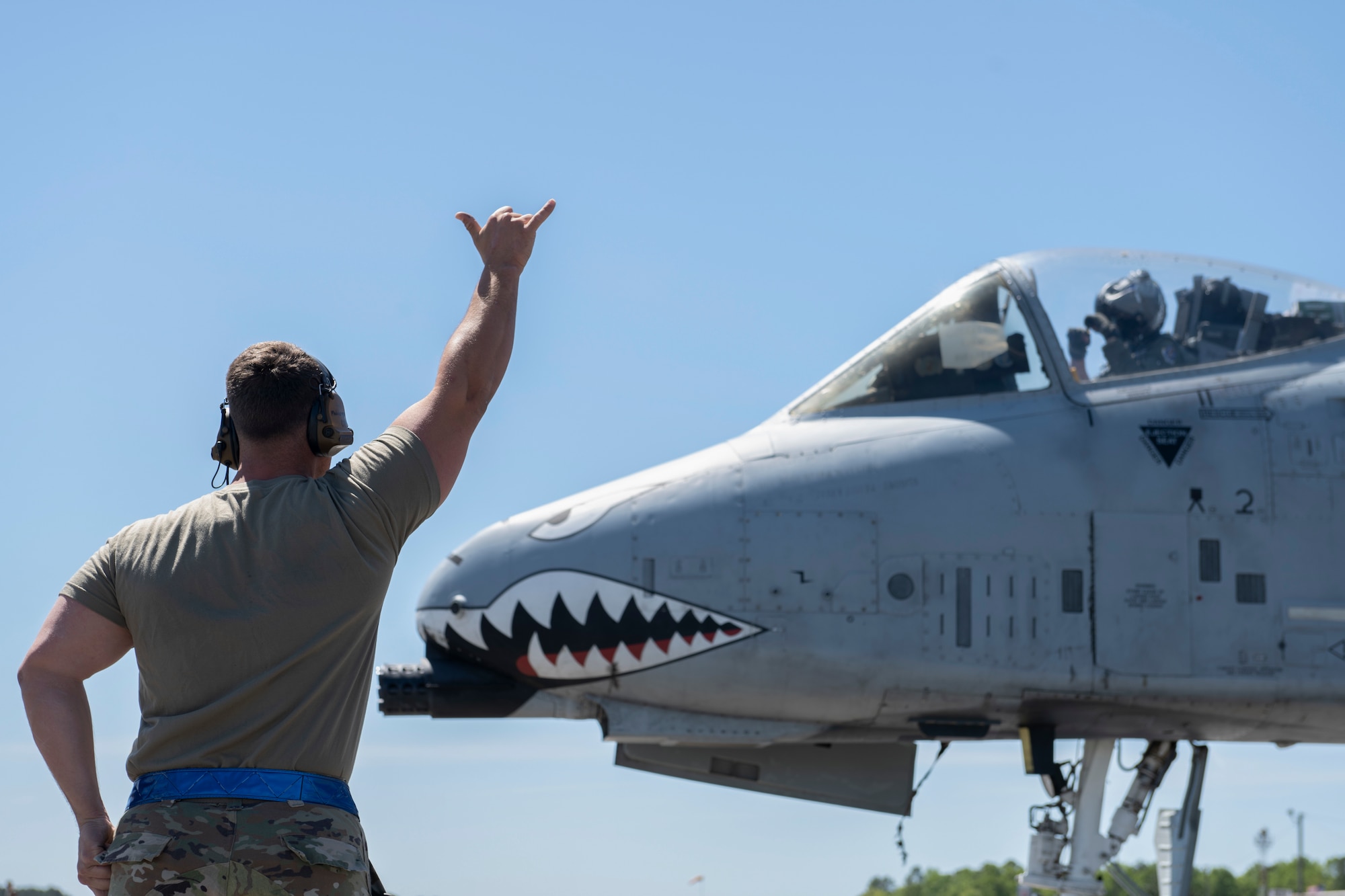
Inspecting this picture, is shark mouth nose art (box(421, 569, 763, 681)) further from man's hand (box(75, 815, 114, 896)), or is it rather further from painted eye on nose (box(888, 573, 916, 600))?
man's hand (box(75, 815, 114, 896))

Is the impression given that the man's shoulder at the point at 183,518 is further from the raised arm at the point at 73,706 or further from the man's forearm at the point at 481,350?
the man's forearm at the point at 481,350

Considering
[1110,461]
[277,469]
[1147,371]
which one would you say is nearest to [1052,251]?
[1147,371]

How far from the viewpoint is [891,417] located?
8.02 metres

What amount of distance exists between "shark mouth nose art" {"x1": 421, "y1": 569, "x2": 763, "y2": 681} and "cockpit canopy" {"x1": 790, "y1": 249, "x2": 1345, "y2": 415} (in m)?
1.61

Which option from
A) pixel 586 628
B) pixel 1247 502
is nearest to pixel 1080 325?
pixel 1247 502

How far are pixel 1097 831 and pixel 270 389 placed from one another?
6922mm

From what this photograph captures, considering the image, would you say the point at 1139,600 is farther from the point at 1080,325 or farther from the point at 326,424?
the point at 326,424

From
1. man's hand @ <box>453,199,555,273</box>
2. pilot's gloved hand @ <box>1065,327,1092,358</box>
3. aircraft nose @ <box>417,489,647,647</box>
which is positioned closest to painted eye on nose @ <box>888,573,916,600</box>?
aircraft nose @ <box>417,489,647,647</box>

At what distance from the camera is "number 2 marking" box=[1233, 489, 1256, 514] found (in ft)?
25.5

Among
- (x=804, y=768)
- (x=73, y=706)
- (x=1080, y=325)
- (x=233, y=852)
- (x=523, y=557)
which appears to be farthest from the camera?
(x=1080, y=325)

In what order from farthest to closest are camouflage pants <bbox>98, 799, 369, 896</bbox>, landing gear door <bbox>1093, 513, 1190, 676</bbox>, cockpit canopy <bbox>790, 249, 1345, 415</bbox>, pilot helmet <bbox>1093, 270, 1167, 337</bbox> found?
pilot helmet <bbox>1093, 270, 1167, 337</bbox> → cockpit canopy <bbox>790, 249, 1345, 415</bbox> → landing gear door <bbox>1093, 513, 1190, 676</bbox> → camouflage pants <bbox>98, 799, 369, 896</bbox>

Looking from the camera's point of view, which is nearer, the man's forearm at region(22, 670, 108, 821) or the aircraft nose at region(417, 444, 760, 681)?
the man's forearm at region(22, 670, 108, 821)

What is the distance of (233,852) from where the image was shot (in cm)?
262

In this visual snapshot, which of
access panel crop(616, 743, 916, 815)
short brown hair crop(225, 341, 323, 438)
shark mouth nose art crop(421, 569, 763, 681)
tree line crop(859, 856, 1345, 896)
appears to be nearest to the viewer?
short brown hair crop(225, 341, 323, 438)
